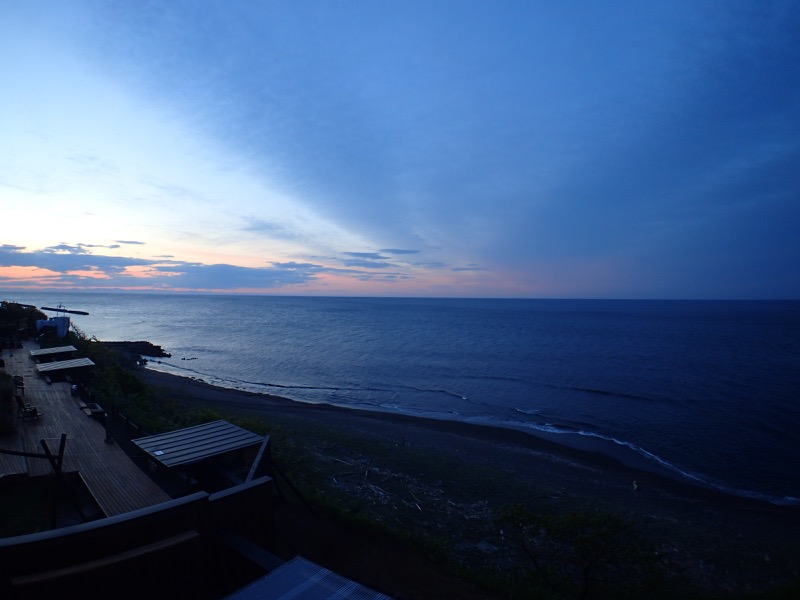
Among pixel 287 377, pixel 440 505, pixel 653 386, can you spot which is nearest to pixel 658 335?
pixel 653 386

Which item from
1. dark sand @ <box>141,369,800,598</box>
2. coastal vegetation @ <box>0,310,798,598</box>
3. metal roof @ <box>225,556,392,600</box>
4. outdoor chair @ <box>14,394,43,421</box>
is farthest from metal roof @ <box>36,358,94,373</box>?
metal roof @ <box>225,556,392,600</box>

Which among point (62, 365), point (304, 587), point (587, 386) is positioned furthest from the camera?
point (587, 386)

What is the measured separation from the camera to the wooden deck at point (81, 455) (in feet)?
26.4

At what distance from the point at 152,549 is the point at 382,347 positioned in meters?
54.3

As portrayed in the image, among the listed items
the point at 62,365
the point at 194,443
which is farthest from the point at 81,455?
the point at 62,365

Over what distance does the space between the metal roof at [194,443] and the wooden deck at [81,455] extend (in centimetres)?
82

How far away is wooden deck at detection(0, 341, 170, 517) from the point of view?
8047 millimetres

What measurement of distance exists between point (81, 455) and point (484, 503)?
10.9 meters

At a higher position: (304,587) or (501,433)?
(304,587)

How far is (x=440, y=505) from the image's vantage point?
12.9 metres

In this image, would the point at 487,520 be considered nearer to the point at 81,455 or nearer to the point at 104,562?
the point at 104,562

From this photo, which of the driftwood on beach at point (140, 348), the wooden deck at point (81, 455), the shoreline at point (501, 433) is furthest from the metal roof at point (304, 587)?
the driftwood on beach at point (140, 348)

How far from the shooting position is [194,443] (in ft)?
28.3

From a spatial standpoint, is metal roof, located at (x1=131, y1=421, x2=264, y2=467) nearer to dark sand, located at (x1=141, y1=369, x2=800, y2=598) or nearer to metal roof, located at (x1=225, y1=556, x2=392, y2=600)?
dark sand, located at (x1=141, y1=369, x2=800, y2=598)
